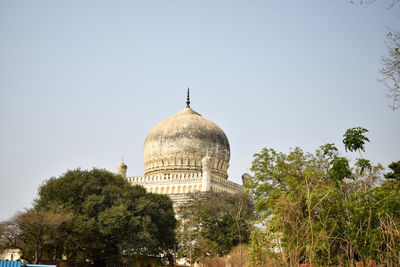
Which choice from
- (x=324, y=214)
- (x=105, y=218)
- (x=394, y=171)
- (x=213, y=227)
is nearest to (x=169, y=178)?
(x=213, y=227)

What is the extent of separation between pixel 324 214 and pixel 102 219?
11.8m

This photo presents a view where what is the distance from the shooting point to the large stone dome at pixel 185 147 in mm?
37250

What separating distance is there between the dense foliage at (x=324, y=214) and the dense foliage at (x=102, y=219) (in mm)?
6742

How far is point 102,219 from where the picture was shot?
2250 centimetres

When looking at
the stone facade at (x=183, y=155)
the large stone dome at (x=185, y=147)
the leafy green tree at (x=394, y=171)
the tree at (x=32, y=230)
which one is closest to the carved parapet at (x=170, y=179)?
the stone facade at (x=183, y=155)

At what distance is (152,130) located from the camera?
4044 cm

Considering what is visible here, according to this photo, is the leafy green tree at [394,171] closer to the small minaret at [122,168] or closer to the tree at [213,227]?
the tree at [213,227]

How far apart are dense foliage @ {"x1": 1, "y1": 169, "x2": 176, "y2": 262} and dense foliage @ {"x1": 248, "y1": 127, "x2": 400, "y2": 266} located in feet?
22.1

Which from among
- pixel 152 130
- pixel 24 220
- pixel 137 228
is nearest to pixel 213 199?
pixel 137 228

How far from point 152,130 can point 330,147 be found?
80.4 ft

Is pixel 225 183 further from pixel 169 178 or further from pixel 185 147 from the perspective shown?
pixel 185 147

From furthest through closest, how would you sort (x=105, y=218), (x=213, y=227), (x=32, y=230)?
(x=213, y=227) → (x=105, y=218) → (x=32, y=230)

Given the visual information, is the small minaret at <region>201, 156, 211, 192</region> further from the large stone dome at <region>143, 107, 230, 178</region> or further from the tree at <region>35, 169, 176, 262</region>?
the tree at <region>35, 169, 176, 262</region>

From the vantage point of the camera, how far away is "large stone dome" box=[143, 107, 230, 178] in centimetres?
3725
